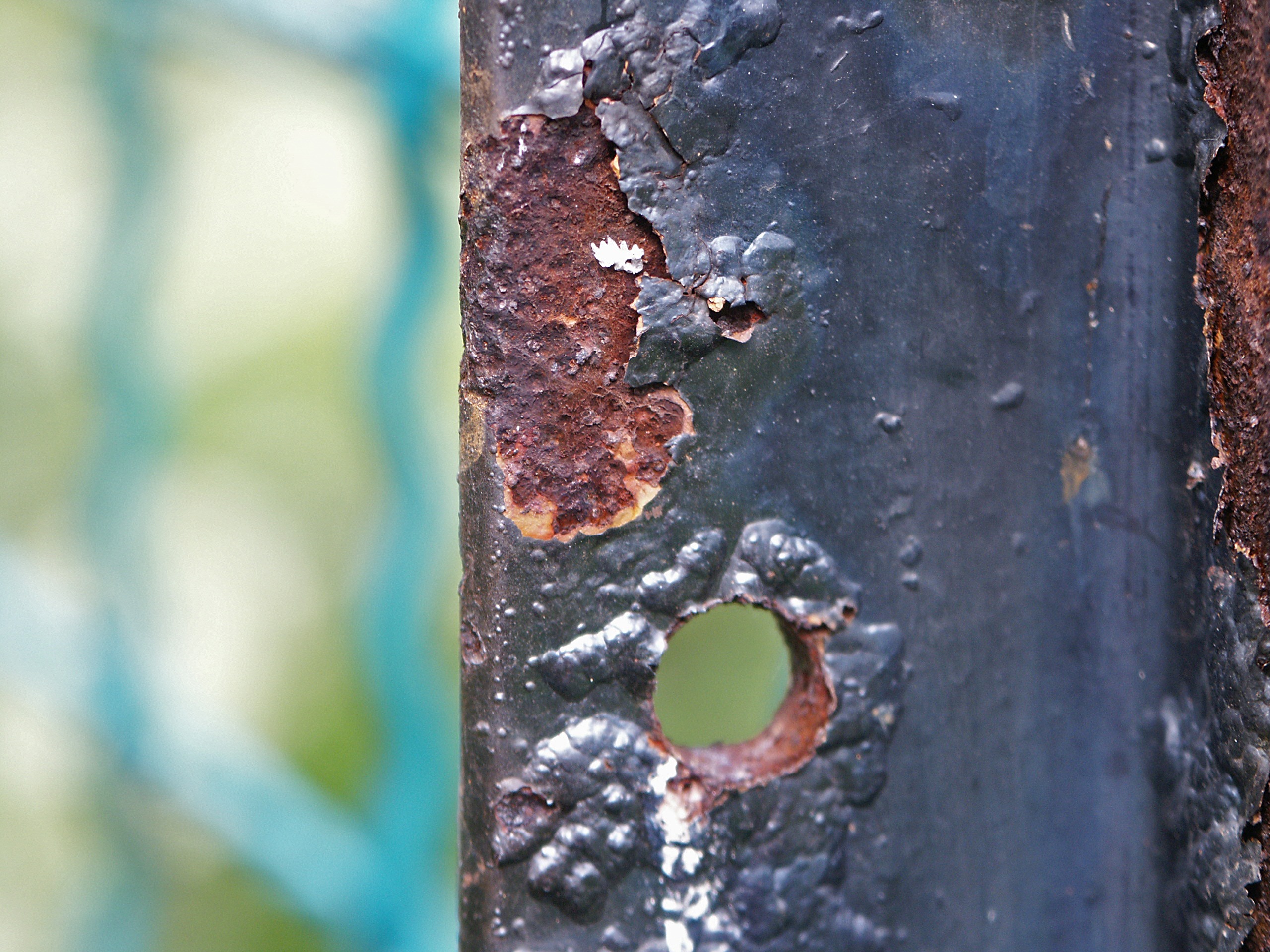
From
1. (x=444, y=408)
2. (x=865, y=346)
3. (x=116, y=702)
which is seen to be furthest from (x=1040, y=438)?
(x=116, y=702)

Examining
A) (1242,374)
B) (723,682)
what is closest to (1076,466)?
(1242,374)

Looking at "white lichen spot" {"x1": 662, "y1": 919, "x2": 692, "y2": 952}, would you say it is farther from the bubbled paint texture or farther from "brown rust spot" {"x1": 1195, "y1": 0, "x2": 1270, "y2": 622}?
"brown rust spot" {"x1": 1195, "y1": 0, "x2": 1270, "y2": 622}

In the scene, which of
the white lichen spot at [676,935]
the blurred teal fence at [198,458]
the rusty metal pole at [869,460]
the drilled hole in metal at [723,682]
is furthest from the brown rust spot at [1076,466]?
the blurred teal fence at [198,458]

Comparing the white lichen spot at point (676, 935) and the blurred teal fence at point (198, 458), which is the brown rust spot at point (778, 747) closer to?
the white lichen spot at point (676, 935)

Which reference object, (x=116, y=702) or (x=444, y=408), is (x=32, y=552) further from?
(x=444, y=408)

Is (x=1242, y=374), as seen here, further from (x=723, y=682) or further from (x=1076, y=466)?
(x=723, y=682)

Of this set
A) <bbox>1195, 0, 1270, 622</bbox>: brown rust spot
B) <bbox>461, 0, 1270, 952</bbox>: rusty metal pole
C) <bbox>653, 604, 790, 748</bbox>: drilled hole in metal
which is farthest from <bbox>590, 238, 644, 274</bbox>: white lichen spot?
<bbox>653, 604, 790, 748</bbox>: drilled hole in metal

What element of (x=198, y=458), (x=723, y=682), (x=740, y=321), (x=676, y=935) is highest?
(x=740, y=321)
